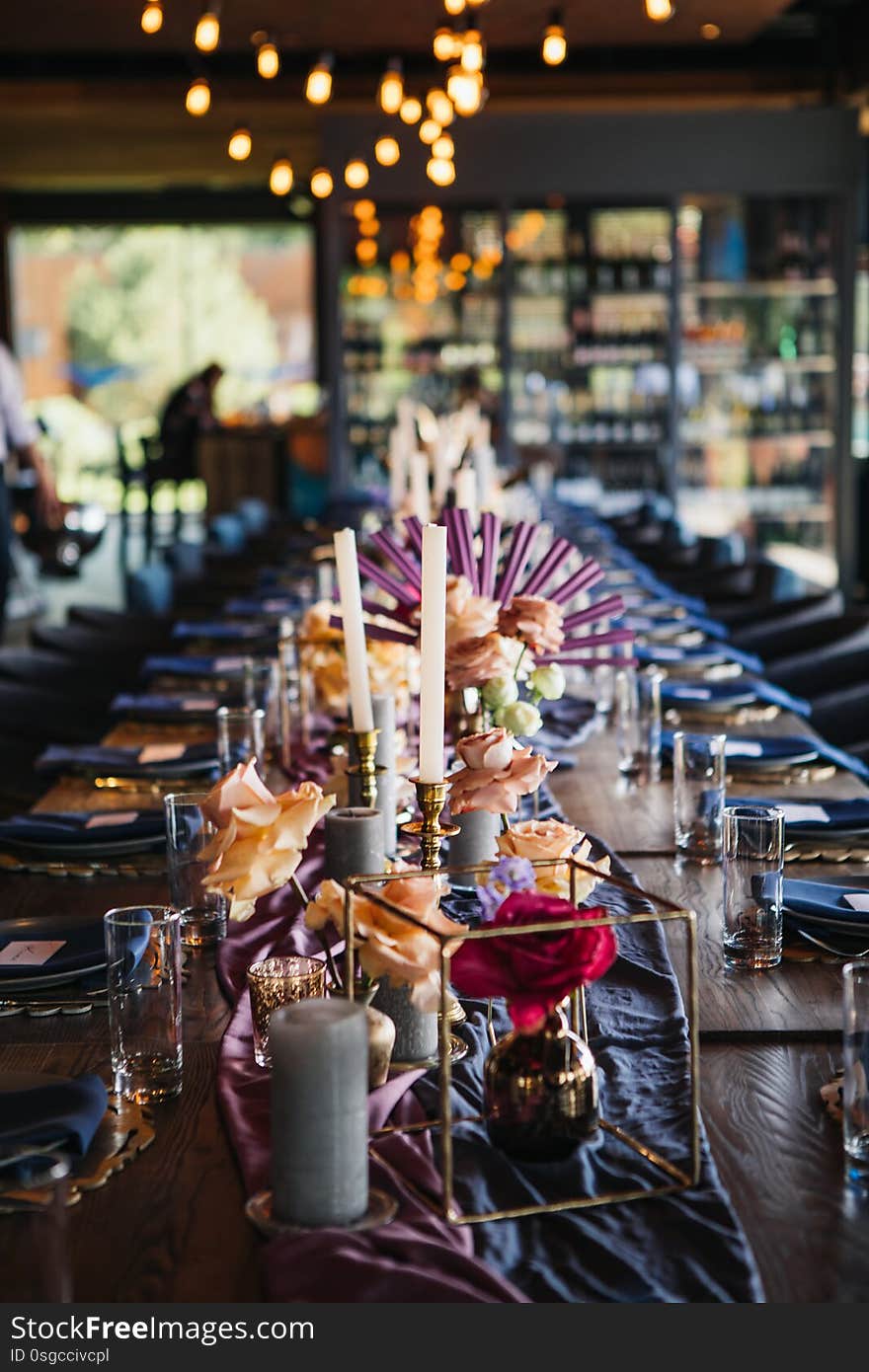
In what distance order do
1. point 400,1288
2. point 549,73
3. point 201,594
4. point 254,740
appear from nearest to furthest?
point 400,1288 < point 254,740 < point 201,594 < point 549,73

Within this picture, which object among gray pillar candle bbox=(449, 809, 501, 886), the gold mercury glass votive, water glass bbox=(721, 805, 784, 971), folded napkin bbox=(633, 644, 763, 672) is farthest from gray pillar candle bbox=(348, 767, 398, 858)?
folded napkin bbox=(633, 644, 763, 672)

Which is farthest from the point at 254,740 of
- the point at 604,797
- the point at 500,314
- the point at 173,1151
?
the point at 500,314

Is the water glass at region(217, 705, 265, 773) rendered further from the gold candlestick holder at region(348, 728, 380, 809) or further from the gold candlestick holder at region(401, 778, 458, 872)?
the gold candlestick holder at region(401, 778, 458, 872)

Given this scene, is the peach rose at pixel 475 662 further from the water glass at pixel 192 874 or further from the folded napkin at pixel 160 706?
the folded napkin at pixel 160 706

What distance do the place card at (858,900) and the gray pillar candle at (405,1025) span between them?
0.62 meters

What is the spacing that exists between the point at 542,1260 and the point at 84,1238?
12.6 inches

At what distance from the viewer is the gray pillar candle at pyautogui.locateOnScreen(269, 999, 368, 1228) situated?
1.10 m

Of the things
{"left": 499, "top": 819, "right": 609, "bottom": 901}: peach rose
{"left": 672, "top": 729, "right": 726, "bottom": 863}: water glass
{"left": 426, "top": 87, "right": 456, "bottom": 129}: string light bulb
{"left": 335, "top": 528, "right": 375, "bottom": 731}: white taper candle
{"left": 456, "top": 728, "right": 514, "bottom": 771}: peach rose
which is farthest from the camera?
{"left": 426, "top": 87, "right": 456, "bottom": 129}: string light bulb

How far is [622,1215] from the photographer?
46.8 inches

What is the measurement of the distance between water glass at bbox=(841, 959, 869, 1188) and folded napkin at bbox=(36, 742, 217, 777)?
164 centimetres

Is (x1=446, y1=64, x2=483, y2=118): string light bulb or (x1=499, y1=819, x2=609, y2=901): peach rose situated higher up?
(x1=446, y1=64, x2=483, y2=118): string light bulb

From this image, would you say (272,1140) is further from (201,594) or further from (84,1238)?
(201,594)

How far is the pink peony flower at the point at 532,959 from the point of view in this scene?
1.15 meters

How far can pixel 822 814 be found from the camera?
233cm
